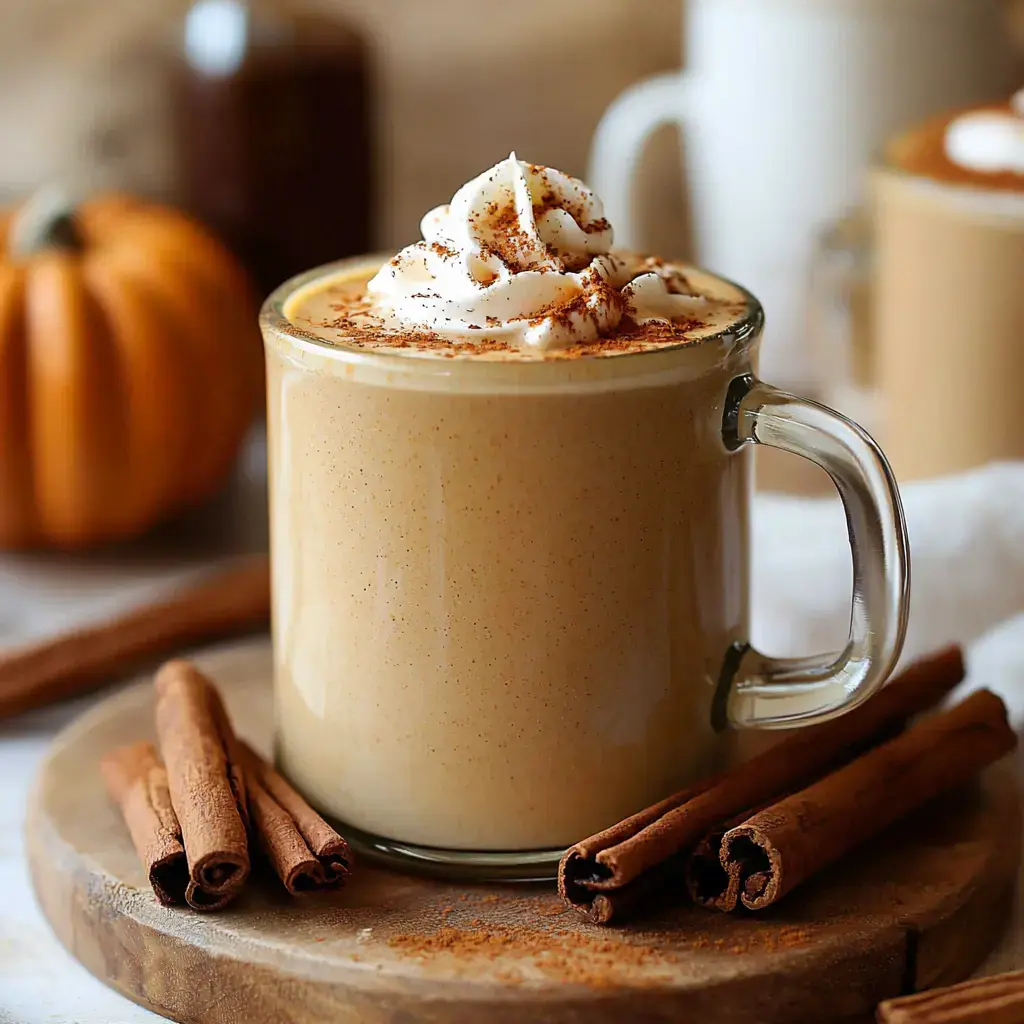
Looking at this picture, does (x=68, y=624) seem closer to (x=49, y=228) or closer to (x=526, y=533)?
(x=49, y=228)

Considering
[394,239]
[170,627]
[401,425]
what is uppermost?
[401,425]

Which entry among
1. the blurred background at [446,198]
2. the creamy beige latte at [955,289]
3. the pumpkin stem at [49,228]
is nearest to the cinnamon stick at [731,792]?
the blurred background at [446,198]

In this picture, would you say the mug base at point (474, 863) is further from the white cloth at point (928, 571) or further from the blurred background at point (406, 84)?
the blurred background at point (406, 84)

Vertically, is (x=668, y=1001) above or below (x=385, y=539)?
below

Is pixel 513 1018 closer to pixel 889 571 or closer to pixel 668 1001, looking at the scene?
pixel 668 1001

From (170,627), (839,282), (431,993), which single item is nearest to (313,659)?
(431,993)

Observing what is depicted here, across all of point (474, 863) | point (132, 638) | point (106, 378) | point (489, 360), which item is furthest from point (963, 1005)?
point (106, 378)

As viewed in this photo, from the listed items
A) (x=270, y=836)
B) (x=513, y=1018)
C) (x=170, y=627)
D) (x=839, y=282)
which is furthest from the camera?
(x=839, y=282)

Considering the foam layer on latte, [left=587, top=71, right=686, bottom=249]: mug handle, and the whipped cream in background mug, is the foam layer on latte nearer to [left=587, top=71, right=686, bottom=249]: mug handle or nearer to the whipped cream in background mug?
[left=587, top=71, right=686, bottom=249]: mug handle
